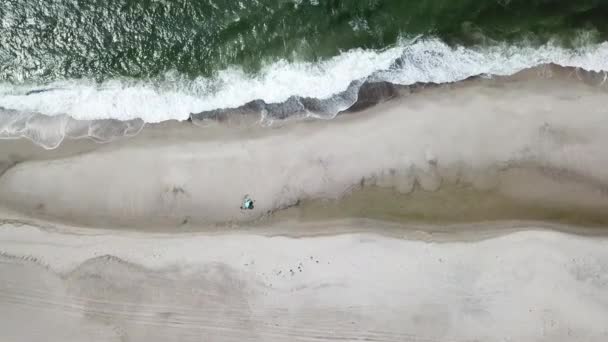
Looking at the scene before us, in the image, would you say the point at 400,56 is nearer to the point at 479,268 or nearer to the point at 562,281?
the point at 479,268

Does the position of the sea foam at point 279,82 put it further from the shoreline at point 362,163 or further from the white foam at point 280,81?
the shoreline at point 362,163

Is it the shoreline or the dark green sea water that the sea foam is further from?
the shoreline

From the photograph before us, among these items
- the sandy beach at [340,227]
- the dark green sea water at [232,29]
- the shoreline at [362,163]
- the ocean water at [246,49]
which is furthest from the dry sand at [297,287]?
the dark green sea water at [232,29]

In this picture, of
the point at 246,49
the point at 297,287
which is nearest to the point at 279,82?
the point at 246,49

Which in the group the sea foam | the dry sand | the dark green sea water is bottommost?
the dry sand

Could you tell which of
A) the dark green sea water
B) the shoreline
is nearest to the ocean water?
the dark green sea water
